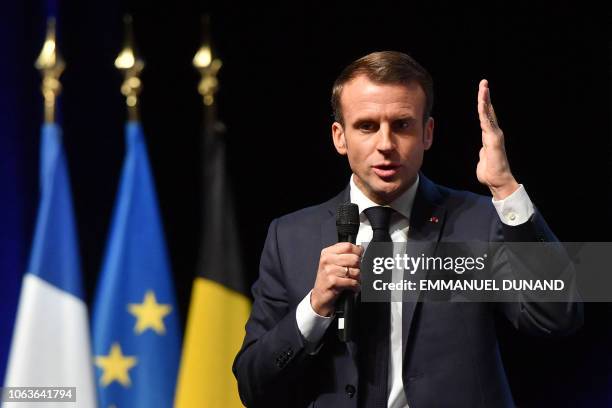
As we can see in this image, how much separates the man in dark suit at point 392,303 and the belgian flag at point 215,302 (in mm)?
1335

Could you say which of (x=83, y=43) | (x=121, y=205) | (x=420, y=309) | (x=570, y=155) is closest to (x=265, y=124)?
(x=121, y=205)

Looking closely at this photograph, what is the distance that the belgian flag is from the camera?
356 cm

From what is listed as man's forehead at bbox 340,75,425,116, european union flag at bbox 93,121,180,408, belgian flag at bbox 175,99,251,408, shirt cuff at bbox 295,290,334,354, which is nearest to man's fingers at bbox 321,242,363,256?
shirt cuff at bbox 295,290,334,354

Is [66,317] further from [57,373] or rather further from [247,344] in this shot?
[247,344]

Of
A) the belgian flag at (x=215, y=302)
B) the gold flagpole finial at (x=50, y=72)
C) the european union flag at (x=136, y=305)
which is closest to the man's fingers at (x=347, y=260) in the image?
the belgian flag at (x=215, y=302)

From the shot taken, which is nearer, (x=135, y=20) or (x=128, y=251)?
(x=128, y=251)

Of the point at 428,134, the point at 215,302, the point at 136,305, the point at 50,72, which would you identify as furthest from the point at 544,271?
the point at 50,72

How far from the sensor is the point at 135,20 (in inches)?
159

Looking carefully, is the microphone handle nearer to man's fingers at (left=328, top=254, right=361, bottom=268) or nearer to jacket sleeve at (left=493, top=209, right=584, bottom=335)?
man's fingers at (left=328, top=254, right=361, bottom=268)

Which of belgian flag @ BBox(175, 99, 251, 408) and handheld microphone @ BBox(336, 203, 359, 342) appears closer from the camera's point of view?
handheld microphone @ BBox(336, 203, 359, 342)

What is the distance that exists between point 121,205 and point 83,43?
2.81ft

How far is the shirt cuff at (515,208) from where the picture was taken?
6.53ft

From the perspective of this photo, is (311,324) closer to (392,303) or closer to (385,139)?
(392,303)

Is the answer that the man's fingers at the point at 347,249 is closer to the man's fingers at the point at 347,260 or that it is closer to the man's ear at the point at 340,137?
the man's fingers at the point at 347,260
